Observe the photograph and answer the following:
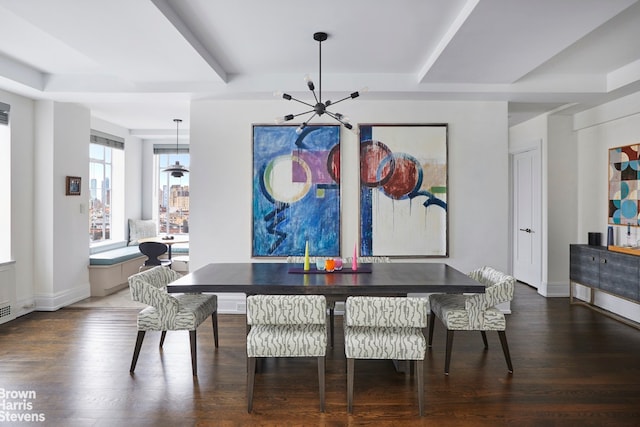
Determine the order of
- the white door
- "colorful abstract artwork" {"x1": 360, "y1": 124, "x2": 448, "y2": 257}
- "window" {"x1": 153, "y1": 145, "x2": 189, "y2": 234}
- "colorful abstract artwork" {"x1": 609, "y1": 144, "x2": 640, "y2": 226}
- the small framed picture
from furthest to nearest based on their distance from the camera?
"window" {"x1": 153, "y1": 145, "x2": 189, "y2": 234} < the white door < the small framed picture < "colorful abstract artwork" {"x1": 360, "y1": 124, "x2": 448, "y2": 257} < "colorful abstract artwork" {"x1": 609, "y1": 144, "x2": 640, "y2": 226}

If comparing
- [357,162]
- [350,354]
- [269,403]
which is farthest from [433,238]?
[269,403]

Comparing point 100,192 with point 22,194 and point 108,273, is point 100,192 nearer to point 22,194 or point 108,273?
point 108,273

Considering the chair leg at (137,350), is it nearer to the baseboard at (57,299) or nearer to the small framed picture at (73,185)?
the baseboard at (57,299)

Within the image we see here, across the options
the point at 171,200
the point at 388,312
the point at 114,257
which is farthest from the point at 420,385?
the point at 171,200

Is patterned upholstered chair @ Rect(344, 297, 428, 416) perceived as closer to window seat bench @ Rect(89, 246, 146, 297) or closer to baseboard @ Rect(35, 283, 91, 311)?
baseboard @ Rect(35, 283, 91, 311)

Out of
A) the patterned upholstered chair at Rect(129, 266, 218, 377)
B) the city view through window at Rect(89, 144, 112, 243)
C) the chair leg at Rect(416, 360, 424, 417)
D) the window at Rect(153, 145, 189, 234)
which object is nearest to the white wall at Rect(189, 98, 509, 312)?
the patterned upholstered chair at Rect(129, 266, 218, 377)

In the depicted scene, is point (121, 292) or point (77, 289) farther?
point (121, 292)

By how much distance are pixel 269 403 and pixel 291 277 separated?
3.03 ft

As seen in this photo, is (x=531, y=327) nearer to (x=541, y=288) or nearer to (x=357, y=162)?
(x=541, y=288)

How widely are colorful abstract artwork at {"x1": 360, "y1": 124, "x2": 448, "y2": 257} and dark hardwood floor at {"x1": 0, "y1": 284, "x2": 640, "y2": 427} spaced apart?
47.0 inches

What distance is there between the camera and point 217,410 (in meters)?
2.50

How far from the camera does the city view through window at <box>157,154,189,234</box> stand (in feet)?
26.4

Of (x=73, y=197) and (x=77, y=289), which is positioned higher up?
(x=73, y=197)

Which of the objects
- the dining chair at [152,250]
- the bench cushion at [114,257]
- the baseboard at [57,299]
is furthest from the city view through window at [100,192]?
the baseboard at [57,299]
